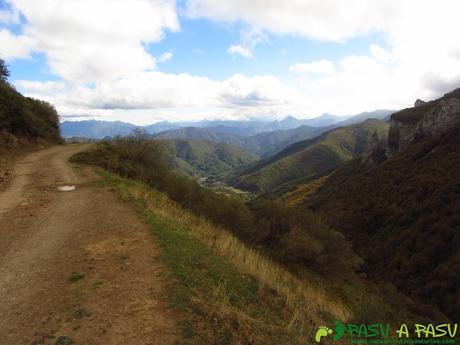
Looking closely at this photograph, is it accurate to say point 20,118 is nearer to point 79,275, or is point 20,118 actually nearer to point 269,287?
point 79,275

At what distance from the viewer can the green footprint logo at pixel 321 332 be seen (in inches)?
224

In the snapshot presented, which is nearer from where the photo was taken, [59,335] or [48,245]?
[59,335]

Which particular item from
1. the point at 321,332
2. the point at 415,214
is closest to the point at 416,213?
the point at 415,214

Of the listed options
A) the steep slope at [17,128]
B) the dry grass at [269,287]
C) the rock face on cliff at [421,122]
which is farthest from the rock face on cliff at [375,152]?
the dry grass at [269,287]

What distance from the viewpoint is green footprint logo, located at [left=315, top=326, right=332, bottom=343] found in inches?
224

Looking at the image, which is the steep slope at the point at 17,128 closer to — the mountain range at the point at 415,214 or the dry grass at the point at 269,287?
the dry grass at the point at 269,287

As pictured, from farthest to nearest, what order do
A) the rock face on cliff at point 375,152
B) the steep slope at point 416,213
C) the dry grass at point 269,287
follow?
the rock face on cliff at point 375,152 < the steep slope at point 416,213 < the dry grass at point 269,287

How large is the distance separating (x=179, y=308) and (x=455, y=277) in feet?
148

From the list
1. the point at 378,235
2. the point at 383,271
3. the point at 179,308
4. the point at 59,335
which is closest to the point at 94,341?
the point at 59,335

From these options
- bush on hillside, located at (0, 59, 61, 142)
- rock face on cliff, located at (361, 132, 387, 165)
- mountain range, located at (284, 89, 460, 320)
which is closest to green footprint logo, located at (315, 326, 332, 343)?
mountain range, located at (284, 89, 460, 320)

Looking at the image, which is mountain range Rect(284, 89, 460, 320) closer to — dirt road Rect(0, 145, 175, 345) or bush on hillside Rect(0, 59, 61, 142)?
dirt road Rect(0, 145, 175, 345)

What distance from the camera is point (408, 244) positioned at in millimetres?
49844

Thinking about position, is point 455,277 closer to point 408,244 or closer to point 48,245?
point 408,244

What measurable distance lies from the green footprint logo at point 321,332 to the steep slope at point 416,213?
3876 centimetres
